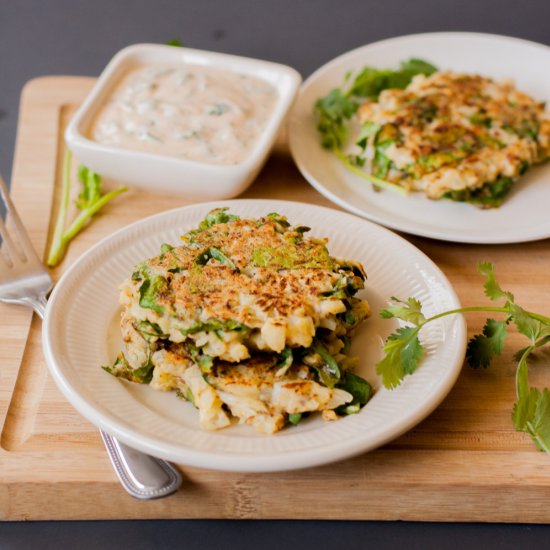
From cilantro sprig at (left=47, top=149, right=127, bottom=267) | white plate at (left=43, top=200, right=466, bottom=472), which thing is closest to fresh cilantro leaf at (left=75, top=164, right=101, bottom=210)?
cilantro sprig at (left=47, top=149, right=127, bottom=267)

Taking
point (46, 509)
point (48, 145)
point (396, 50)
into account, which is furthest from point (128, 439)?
point (396, 50)

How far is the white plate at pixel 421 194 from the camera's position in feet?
11.2

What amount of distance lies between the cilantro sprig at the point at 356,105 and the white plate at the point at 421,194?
47mm

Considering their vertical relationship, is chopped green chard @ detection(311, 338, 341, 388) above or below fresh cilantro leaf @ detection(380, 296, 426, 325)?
below

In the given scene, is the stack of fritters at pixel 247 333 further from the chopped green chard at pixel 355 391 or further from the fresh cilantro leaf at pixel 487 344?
the fresh cilantro leaf at pixel 487 344

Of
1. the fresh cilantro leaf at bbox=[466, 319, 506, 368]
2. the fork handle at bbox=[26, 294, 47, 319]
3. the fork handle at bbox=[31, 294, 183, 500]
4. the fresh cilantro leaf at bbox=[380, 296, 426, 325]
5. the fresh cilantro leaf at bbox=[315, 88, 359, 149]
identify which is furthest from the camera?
the fresh cilantro leaf at bbox=[315, 88, 359, 149]

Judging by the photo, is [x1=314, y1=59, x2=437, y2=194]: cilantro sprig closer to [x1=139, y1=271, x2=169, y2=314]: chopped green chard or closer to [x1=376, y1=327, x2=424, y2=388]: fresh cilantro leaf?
[x1=376, y1=327, x2=424, y2=388]: fresh cilantro leaf

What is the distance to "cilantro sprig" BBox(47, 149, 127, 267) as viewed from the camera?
3454 mm

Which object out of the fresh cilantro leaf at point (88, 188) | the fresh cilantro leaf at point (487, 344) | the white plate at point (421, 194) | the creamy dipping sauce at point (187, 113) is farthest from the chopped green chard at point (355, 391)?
the fresh cilantro leaf at point (88, 188)

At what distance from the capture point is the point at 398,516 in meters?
2.54

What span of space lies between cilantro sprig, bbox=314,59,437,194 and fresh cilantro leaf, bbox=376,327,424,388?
4.10ft

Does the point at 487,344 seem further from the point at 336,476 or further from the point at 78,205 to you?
the point at 78,205

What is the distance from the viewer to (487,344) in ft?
8.91

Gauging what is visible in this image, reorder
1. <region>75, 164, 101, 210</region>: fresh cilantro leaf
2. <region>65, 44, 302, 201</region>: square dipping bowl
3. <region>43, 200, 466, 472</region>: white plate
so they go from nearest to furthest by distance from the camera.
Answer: <region>43, 200, 466, 472</region>: white plate, <region>65, 44, 302, 201</region>: square dipping bowl, <region>75, 164, 101, 210</region>: fresh cilantro leaf
